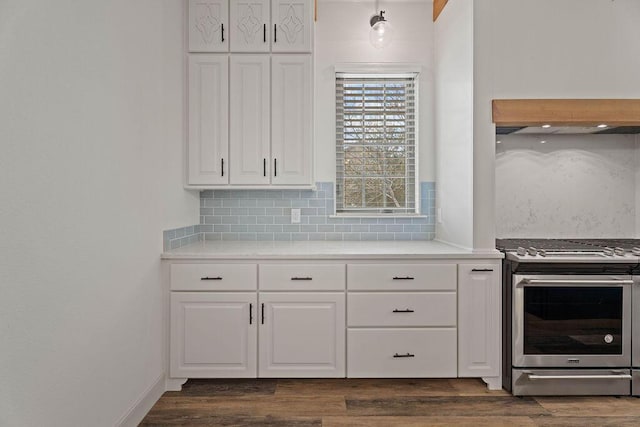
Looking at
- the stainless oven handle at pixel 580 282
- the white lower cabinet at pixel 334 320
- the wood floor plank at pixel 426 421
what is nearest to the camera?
the wood floor plank at pixel 426 421

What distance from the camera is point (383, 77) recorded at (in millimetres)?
3334

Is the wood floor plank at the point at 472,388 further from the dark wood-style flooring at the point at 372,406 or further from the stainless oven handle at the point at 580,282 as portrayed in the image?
the stainless oven handle at the point at 580,282

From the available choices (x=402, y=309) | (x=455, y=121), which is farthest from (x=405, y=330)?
(x=455, y=121)

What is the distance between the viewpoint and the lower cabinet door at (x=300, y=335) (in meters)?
2.54

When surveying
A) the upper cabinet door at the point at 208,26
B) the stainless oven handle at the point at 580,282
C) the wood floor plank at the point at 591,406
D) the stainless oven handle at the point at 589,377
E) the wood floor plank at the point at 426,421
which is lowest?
the wood floor plank at the point at 426,421

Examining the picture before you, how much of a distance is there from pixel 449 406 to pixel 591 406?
862 millimetres

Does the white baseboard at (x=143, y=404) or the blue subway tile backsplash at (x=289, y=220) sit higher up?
the blue subway tile backsplash at (x=289, y=220)

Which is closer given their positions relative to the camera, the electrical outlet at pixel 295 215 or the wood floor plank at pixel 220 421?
the wood floor plank at pixel 220 421

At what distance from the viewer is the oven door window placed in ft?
8.03

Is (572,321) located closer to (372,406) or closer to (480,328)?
(480,328)

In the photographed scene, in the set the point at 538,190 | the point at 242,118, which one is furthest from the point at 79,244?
the point at 538,190

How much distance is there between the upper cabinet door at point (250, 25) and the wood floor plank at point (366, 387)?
7.89 feet

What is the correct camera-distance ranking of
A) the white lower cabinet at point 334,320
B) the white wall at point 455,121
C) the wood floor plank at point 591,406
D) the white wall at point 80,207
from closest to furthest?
the white wall at point 80,207 < the wood floor plank at point 591,406 < the white lower cabinet at point 334,320 < the white wall at point 455,121

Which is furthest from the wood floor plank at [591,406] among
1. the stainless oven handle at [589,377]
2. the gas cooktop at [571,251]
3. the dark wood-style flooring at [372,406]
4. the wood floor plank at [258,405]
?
the wood floor plank at [258,405]
